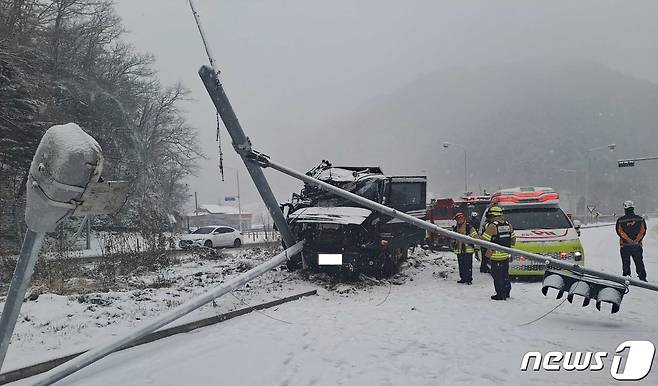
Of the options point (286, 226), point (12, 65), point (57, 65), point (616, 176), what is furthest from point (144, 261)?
A: point (616, 176)

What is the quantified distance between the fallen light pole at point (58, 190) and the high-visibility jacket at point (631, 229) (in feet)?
32.9

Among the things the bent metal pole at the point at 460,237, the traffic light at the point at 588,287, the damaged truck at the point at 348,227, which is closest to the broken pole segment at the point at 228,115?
the bent metal pole at the point at 460,237

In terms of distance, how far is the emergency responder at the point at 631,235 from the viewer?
9.30 m

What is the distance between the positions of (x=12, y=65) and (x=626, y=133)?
598ft

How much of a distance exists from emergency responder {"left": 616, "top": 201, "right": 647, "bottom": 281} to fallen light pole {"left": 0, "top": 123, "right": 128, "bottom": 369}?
1000 cm

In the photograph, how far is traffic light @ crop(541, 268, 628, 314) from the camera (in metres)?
5.57

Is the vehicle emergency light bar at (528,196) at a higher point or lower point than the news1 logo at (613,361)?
higher

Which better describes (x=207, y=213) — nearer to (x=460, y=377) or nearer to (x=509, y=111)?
(x=460, y=377)

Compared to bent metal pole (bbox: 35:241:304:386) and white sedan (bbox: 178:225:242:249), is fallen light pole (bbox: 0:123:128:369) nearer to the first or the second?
bent metal pole (bbox: 35:241:304:386)

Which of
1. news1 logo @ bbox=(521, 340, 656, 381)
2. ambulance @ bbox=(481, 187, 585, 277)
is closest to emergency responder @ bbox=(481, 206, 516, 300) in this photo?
ambulance @ bbox=(481, 187, 585, 277)

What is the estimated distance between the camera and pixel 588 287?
231 inches

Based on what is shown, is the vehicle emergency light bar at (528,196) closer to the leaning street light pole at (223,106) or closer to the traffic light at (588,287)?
the traffic light at (588,287)

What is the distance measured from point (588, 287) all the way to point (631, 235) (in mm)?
4654

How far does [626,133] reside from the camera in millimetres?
157750
